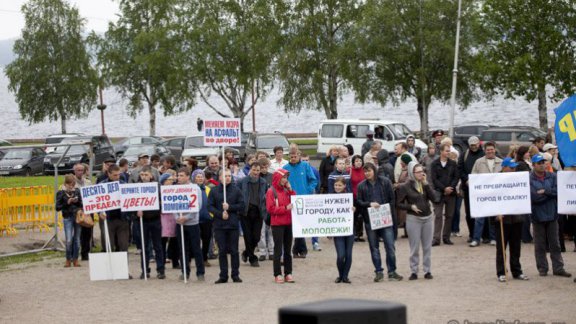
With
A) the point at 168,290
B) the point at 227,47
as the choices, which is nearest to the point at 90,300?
the point at 168,290

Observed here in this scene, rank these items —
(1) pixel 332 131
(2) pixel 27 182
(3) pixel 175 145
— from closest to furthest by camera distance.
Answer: (2) pixel 27 182
(1) pixel 332 131
(3) pixel 175 145

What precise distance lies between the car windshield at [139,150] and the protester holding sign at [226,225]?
27.3m

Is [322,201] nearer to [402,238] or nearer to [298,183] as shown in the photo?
[298,183]

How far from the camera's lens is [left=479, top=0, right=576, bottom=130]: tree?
50562 millimetres

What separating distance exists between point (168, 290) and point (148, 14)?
65894mm

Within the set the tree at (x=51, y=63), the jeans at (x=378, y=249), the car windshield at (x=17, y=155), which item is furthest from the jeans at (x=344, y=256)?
the tree at (x=51, y=63)

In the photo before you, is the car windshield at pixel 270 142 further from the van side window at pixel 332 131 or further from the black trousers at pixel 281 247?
the black trousers at pixel 281 247

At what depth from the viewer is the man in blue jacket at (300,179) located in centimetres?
1778

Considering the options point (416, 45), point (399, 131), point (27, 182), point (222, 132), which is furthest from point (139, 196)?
point (416, 45)

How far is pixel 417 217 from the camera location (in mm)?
14859

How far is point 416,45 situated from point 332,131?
20.5 m

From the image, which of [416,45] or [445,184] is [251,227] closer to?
[445,184]

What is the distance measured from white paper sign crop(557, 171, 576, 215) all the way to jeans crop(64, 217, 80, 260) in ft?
25.8

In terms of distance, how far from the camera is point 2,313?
42.9 feet
